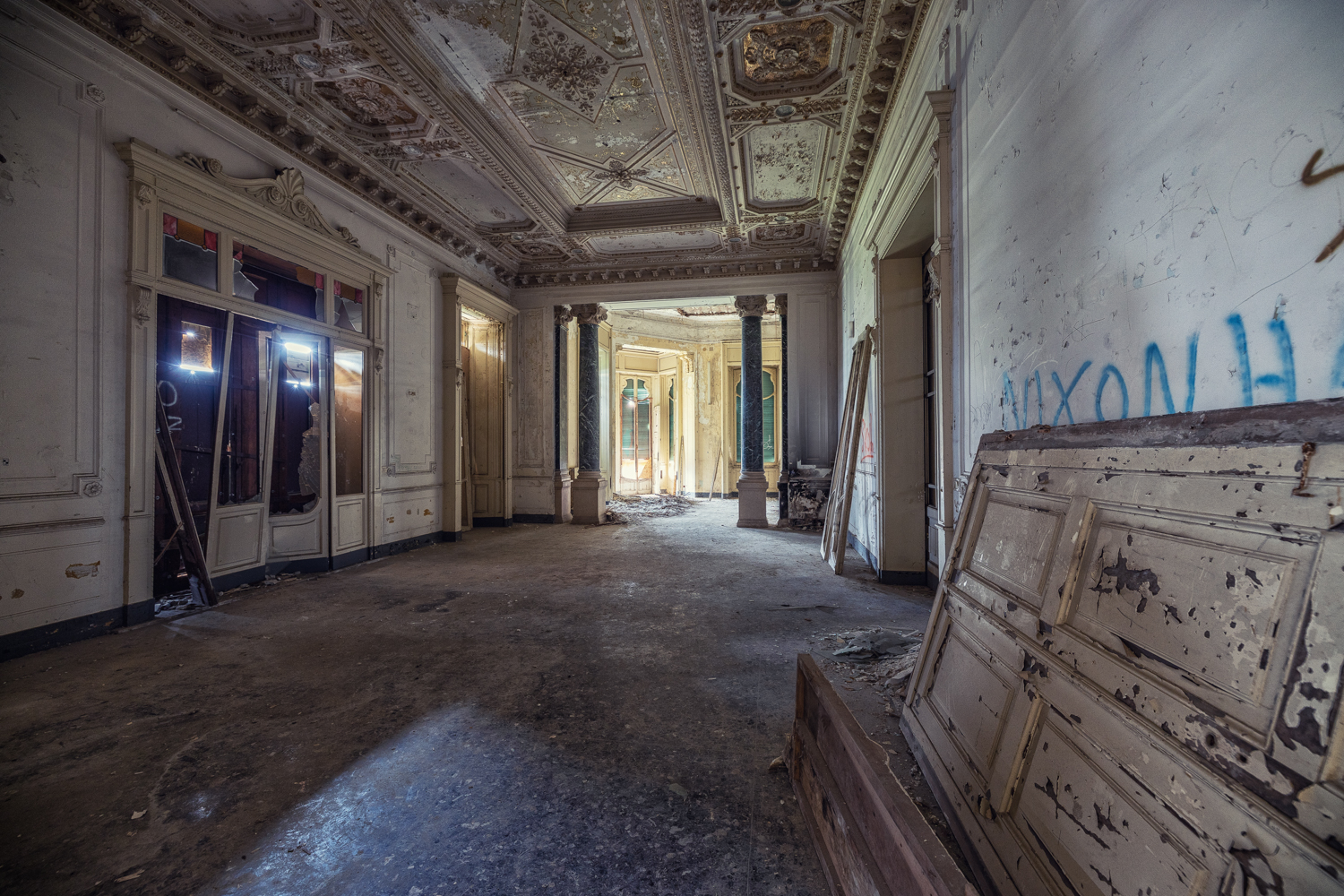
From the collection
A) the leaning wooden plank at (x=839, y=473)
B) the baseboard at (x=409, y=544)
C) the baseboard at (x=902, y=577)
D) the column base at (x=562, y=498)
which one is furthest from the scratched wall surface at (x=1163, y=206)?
the column base at (x=562, y=498)

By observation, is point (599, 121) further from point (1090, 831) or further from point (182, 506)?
point (1090, 831)

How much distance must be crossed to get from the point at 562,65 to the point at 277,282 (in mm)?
3004

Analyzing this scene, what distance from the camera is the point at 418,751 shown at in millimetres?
1892

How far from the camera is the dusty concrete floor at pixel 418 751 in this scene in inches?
54.3

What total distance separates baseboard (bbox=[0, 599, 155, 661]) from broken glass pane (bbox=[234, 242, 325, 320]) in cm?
239

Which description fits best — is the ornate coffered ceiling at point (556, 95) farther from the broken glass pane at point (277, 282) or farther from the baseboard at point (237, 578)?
the baseboard at point (237, 578)

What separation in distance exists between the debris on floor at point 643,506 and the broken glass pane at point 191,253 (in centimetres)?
562

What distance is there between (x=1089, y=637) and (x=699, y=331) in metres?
11.7

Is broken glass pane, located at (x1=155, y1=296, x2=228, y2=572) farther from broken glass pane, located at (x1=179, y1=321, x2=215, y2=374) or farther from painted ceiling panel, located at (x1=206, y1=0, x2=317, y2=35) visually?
painted ceiling panel, located at (x1=206, y1=0, x2=317, y2=35)

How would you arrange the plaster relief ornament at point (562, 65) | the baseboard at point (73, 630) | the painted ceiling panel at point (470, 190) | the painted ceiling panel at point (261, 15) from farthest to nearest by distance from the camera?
the painted ceiling panel at point (470, 190) → the plaster relief ornament at point (562, 65) → the painted ceiling panel at point (261, 15) → the baseboard at point (73, 630)

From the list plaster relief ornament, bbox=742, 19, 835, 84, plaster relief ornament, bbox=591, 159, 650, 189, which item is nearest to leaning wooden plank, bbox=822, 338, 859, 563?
plaster relief ornament, bbox=742, 19, 835, 84

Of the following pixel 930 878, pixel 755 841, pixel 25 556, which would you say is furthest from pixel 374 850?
pixel 25 556

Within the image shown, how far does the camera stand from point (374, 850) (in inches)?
A: 56.4

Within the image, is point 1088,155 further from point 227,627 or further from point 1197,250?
point 227,627
